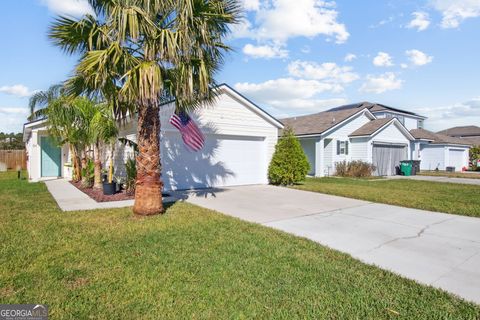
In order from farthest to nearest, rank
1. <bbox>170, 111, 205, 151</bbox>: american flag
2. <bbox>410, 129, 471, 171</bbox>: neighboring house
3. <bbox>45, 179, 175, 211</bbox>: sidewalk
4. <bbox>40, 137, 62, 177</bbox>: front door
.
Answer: <bbox>410, 129, 471, 171</bbox>: neighboring house < <bbox>40, 137, 62, 177</bbox>: front door < <bbox>170, 111, 205, 151</bbox>: american flag < <bbox>45, 179, 175, 211</bbox>: sidewalk

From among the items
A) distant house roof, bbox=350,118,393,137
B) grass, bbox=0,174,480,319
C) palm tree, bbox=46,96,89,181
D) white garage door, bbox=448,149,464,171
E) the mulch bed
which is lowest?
grass, bbox=0,174,480,319

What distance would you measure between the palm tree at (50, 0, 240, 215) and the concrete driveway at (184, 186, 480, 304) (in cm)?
283

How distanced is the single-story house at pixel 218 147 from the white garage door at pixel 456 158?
76.0 feet

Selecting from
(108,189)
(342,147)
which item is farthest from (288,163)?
(342,147)

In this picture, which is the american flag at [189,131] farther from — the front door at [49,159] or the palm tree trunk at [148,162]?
the front door at [49,159]

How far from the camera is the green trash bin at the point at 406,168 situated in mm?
22016

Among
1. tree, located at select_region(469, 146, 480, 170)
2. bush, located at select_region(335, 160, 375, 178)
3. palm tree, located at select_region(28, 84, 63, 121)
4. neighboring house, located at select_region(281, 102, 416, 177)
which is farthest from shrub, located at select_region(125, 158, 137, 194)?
tree, located at select_region(469, 146, 480, 170)

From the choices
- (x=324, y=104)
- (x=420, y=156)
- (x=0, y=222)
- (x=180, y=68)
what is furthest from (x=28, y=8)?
(x=324, y=104)

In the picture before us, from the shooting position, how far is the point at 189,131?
1208cm

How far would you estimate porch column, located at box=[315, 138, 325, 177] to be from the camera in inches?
801

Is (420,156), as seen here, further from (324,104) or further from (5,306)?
(5,306)

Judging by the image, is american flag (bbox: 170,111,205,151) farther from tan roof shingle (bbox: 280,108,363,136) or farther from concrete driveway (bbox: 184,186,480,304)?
tan roof shingle (bbox: 280,108,363,136)

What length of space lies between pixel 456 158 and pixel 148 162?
1292 inches

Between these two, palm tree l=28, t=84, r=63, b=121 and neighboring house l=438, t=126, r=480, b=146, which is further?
neighboring house l=438, t=126, r=480, b=146
